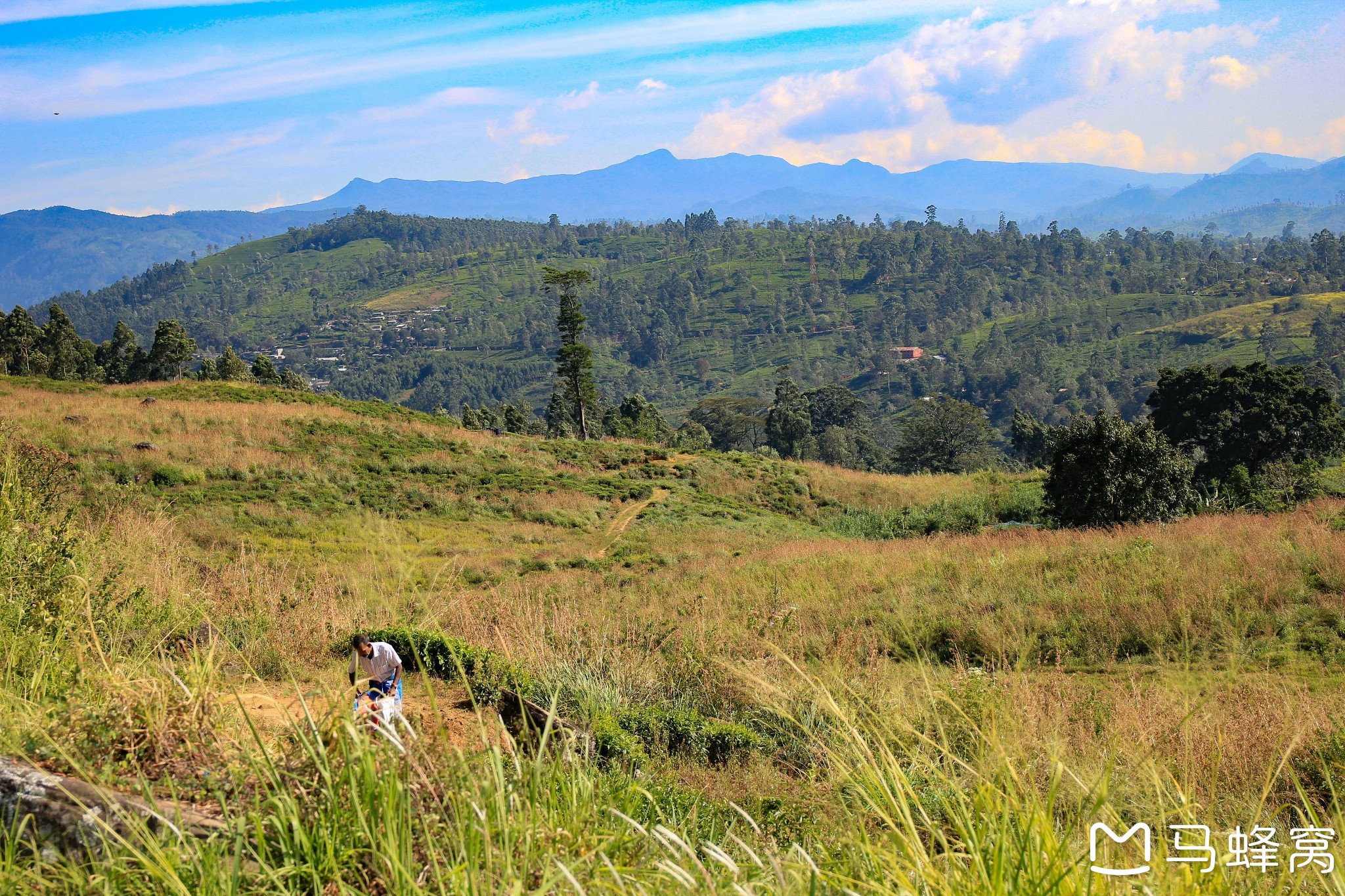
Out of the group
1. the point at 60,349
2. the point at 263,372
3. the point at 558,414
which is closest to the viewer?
the point at 60,349

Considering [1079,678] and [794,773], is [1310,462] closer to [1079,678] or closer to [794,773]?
[1079,678]

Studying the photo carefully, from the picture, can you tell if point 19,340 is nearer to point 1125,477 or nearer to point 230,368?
point 230,368

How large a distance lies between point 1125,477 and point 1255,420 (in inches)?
728

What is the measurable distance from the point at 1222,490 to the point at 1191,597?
1509 centimetres

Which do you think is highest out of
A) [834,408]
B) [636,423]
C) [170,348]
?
[170,348]

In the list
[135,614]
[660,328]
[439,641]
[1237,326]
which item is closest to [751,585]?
[439,641]

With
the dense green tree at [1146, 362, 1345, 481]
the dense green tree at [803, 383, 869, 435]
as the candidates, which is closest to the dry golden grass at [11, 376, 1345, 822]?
the dense green tree at [1146, 362, 1345, 481]

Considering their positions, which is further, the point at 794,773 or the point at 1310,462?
the point at 1310,462

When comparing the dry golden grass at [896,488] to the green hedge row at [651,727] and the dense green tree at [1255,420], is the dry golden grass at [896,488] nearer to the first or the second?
the dense green tree at [1255,420]

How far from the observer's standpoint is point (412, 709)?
5.13 metres

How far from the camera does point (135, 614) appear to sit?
19.6 ft

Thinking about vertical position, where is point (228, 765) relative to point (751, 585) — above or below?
above

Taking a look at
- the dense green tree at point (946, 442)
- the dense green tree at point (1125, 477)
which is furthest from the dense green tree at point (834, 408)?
the dense green tree at point (1125, 477)

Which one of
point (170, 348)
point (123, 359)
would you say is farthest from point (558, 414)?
point (123, 359)
